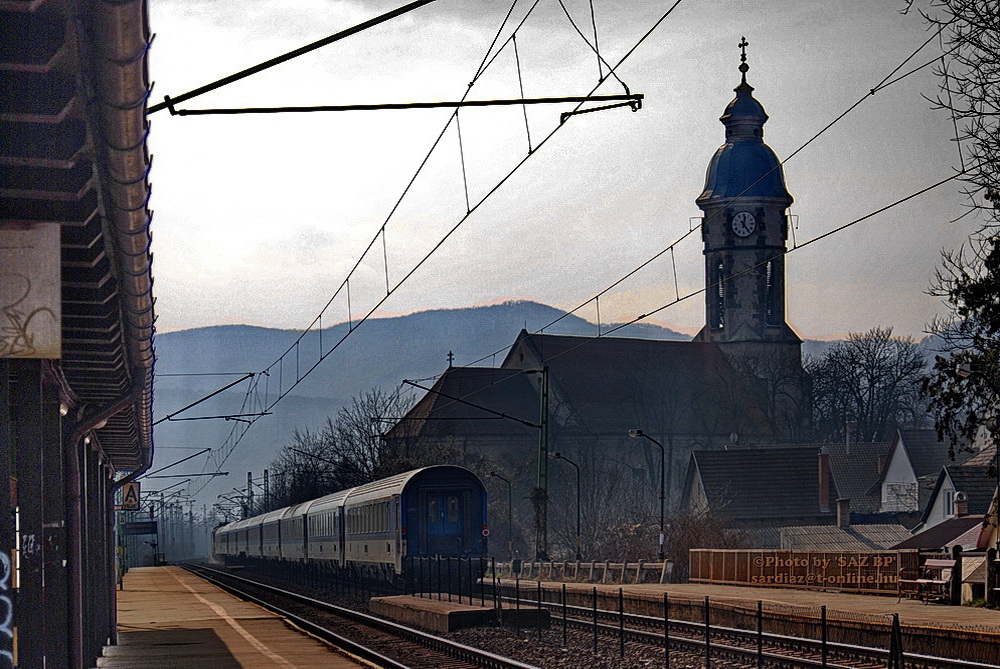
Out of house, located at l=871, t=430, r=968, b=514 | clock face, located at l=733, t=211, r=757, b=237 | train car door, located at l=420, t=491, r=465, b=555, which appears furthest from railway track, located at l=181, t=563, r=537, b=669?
clock face, located at l=733, t=211, r=757, b=237

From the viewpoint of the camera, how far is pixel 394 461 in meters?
69.5

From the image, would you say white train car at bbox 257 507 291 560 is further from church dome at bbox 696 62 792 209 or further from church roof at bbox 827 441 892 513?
church dome at bbox 696 62 792 209

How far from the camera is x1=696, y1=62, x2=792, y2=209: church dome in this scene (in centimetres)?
11669

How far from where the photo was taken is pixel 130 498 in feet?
147

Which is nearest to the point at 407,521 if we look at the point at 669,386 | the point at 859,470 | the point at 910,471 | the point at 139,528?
the point at 139,528

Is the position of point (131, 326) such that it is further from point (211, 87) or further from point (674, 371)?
point (674, 371)

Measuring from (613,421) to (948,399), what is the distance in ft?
257

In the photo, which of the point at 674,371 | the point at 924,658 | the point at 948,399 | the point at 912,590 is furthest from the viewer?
the point at 674,371

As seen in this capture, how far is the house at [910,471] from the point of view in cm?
8300

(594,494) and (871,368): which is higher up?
(871,368)

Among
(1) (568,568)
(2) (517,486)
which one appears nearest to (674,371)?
(2) (517,486)

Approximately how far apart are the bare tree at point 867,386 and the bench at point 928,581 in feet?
296

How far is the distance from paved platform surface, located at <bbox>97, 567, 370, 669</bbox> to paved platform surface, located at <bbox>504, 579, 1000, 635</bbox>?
8257mm

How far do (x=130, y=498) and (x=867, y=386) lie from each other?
85.9m
